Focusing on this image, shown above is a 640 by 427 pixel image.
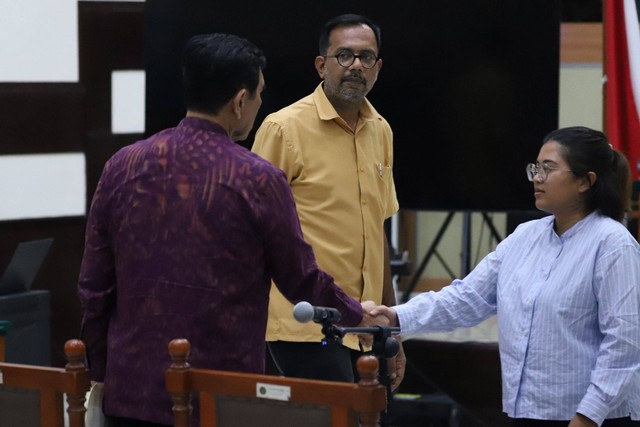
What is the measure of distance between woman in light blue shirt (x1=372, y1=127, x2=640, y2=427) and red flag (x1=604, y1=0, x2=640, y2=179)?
2141 mm

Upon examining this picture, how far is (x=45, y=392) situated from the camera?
2.38 metres

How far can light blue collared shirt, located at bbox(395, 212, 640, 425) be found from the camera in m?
2.58

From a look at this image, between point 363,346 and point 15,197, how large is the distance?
2.94m

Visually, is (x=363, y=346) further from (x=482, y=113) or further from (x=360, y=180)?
(x=482, y=113)

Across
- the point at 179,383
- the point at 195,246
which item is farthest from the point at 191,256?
the point at 179,383

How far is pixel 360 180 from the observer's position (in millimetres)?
3217

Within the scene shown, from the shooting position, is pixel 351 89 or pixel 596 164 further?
pixel 351 89

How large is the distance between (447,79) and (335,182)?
6.26 feet

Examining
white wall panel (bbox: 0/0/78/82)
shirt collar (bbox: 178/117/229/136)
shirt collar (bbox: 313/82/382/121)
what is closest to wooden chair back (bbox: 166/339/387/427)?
shirt collar (bbox: 178/117/229/136)

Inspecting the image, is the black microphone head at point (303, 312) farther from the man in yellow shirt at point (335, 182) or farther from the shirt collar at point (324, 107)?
the shirt collar at point (324, 107)

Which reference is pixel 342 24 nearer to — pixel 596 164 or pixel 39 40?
pixel 596 164

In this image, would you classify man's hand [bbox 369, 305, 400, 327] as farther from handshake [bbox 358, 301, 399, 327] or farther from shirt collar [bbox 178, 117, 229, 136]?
shirt collar [bbox 178, 117, 229, 136]

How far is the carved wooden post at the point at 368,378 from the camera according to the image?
205 cm

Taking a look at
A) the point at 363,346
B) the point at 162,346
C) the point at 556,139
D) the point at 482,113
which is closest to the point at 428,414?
the point at 482,113
